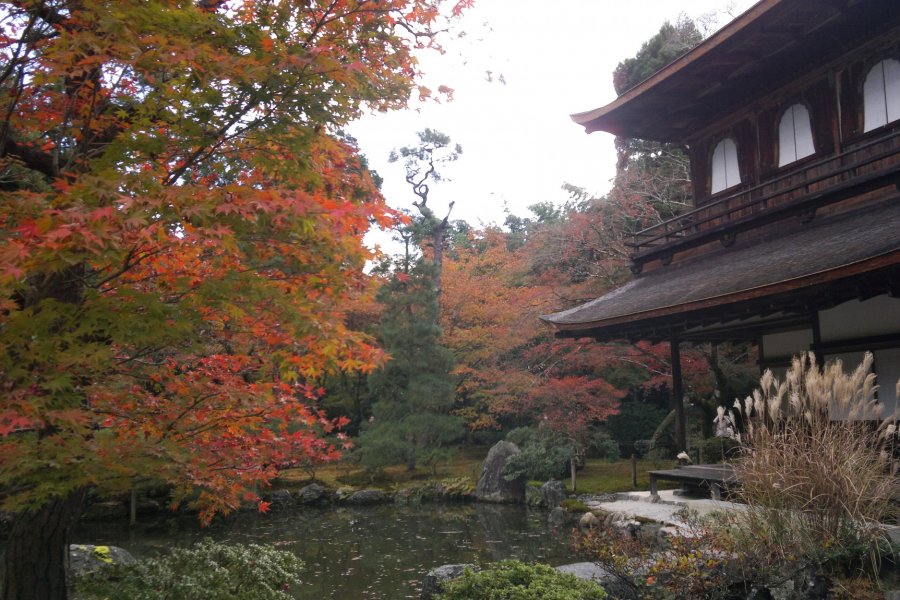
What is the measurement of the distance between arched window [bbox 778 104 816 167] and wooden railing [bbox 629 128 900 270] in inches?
9.7

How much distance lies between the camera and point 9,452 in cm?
275

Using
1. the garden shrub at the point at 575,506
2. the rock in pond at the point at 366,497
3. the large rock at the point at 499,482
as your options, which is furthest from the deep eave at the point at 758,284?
the rock in pond at the point at 366,497

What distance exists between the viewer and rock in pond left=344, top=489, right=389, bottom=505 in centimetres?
1596

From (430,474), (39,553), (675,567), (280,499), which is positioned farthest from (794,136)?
(280,499)

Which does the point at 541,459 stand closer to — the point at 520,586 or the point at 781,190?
the point at 781,190

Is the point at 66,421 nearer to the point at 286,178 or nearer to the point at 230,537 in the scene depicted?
the point at 286,178

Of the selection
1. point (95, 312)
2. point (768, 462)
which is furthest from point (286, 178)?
point (768, 462)

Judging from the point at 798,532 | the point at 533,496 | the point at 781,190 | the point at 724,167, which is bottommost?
the point at 533,496

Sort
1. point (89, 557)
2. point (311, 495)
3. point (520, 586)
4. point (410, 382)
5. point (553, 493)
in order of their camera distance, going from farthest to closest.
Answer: point (410, 382) < point (311, 495) < point (553, 493) < point (89, 557) < point (520, 586)

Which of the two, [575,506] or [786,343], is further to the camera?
[575,506]

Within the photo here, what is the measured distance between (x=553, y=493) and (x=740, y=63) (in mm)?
8743

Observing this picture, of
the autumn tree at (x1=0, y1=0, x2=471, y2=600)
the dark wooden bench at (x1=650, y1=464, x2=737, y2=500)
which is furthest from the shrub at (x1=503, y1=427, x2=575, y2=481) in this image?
the autumn tree at (x1=0, y1=0, x2=471, y2=600)

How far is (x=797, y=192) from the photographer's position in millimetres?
Answer: 9539

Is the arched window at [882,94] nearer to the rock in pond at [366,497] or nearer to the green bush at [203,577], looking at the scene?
the green bush at [203,577]
